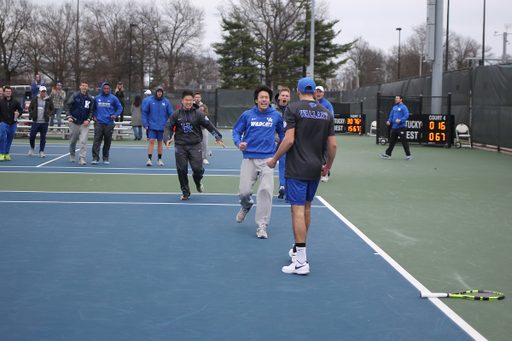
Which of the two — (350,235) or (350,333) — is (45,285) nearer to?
(350,333)

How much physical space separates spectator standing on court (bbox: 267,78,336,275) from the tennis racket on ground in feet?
4.34

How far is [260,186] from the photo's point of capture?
701cm

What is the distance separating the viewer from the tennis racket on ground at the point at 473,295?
4.62 metres

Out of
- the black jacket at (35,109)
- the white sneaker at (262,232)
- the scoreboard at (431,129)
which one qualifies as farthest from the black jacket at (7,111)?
the scoreboard at (431,129)

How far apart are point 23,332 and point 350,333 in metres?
2.39

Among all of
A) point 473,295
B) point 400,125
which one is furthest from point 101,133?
point 473,295

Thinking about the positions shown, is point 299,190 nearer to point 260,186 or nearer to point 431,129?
point 260,186

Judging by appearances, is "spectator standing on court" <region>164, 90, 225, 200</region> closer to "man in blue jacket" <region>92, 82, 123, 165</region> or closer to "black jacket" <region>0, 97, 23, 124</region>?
"man in blue jacket" <region>92, 82, 123, 165</region>

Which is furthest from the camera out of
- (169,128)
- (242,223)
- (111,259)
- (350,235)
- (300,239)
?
(169,128)

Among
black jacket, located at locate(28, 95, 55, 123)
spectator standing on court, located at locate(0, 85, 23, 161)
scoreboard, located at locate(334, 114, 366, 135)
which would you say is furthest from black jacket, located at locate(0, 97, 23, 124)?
scoreboard, located at locate(334, 114, 366, 135)

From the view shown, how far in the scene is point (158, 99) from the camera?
47.3 ft

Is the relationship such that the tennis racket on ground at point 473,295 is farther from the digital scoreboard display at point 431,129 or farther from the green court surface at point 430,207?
the digital scoreboard display at point 431,129

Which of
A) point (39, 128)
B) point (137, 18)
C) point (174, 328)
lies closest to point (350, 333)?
point (174, 328)

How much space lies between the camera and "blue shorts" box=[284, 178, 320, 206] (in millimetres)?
5520
